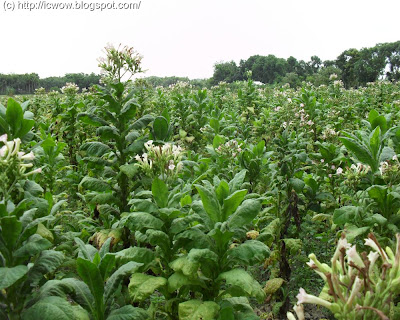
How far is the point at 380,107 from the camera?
11.7 m

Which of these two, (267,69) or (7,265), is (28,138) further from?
(267,69)

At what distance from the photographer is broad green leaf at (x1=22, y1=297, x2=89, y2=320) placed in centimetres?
216

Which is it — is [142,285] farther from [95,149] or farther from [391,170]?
[391,170]

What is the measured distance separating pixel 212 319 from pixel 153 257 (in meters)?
0.68

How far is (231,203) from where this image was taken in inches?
111

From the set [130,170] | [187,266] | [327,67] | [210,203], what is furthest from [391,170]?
[327,67]

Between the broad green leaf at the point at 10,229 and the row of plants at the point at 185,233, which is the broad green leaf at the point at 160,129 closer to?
the row of plants at the point at 185,233

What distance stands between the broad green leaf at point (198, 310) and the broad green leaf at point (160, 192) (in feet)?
2.52

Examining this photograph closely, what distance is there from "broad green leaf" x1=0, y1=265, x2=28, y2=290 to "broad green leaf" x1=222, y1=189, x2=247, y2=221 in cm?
139

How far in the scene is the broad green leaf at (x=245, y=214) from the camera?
9.16 feet

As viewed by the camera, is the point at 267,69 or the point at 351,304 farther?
the point at 267,69

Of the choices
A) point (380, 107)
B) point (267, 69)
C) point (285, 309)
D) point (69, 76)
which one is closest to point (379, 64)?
point (267, 69)

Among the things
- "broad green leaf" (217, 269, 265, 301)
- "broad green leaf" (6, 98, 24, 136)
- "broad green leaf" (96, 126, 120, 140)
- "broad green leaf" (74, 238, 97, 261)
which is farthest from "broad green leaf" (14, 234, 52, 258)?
"broad green leaf" (96, 126, 120, 140)

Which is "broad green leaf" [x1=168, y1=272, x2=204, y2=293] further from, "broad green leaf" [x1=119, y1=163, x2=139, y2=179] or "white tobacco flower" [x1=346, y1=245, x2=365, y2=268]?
"white tobacco flower" [x1=346, y1=245, x2=365, y2=268]
